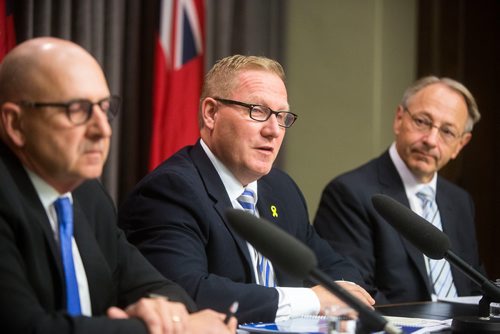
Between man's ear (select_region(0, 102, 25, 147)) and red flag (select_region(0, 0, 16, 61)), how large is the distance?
1.84m

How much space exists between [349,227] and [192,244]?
1.35 metres

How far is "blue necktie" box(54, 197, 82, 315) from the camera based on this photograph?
2.15 meters

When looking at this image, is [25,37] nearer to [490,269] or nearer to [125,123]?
[125,123]

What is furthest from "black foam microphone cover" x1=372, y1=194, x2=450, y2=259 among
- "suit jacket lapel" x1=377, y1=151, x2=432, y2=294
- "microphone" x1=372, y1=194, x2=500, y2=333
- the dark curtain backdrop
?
the dark curtain backdrop

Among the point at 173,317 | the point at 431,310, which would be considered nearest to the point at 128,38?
the point at 431,310

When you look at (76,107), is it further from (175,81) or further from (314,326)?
(175,81)

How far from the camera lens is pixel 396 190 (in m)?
4.26

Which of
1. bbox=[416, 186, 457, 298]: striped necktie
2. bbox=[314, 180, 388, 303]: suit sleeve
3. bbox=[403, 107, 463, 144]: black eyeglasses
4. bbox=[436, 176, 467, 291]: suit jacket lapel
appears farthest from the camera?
bbox=[403, 107, 463, 144]: black eyeglasses

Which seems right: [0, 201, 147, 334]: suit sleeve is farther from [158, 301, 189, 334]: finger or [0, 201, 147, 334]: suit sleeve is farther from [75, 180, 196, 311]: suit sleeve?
[75, 180, 196, 311]: suit sleeve

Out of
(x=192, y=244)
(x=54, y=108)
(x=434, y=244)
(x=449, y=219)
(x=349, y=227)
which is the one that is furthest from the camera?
(x=449, y=219)

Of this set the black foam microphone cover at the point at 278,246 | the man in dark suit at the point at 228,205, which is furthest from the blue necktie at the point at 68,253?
the man in dark suit at the point at 228,205

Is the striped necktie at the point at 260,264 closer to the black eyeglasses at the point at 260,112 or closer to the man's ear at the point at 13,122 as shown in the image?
the black eyeglasses at the point at 260,112

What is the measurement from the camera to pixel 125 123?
4.58 m

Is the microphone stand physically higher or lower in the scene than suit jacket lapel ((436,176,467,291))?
higher
